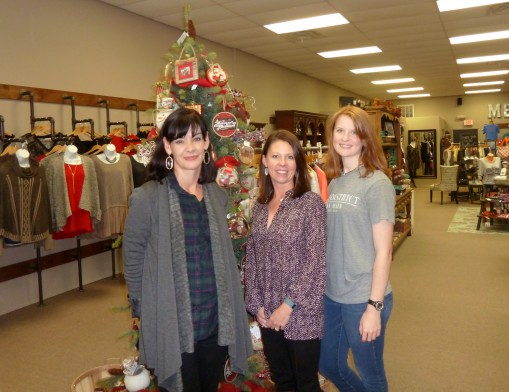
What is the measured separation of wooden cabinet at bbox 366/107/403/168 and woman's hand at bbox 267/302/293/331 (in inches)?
203

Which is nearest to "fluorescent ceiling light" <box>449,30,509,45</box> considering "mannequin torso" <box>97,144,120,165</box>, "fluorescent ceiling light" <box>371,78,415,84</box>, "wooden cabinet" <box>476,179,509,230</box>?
"wooden cabinet" <box>476,179,509,230</box>

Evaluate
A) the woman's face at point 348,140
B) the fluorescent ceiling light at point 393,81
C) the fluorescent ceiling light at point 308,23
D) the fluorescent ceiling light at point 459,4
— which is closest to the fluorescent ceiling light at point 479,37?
the fluorescent ceiling light at point 459,4

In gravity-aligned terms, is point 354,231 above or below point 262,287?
above

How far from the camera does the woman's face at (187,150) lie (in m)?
1.71

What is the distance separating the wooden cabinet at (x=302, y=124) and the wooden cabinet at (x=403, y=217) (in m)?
2.38

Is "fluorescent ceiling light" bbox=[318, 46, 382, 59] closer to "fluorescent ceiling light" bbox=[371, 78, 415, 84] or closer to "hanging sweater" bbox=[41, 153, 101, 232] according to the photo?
"fluorescent ceiling light" bbox=[371, 78, 415, 84]

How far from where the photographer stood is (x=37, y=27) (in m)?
4.44

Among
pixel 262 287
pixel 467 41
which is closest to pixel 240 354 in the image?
pixel 262 287

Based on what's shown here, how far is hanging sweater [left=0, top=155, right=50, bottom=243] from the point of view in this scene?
3740 millimetres

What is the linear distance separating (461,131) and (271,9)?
1326 centimetres

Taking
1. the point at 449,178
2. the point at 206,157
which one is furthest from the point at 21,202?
the point at 449,178

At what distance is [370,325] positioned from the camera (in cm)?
177

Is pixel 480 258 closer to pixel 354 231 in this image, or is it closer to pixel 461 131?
pixel 354 231

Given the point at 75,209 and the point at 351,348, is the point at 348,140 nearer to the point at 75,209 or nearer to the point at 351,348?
the point at 351,348
